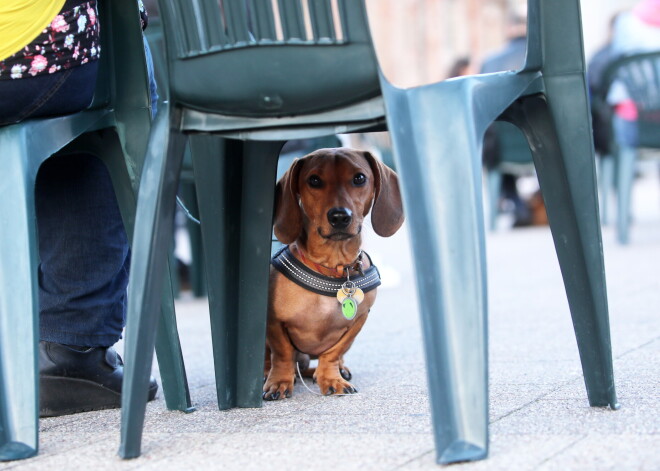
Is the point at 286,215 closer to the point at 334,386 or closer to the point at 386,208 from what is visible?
the point at 386,208

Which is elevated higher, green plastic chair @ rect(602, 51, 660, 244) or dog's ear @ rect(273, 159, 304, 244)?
dog's ear @ rect(273, 159, 304, 244)

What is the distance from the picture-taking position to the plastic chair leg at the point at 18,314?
1.98m

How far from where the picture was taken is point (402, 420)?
2.18 m

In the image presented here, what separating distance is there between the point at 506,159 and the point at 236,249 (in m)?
6.49

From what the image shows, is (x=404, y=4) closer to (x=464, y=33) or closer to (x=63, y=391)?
(x=464, y=33)

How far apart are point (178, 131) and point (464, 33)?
855 inches

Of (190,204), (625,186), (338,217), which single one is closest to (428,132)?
(338,217)

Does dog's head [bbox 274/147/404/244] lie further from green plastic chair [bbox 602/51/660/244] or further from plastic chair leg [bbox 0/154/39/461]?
green plastic chair [bbox 602/51/660/244]

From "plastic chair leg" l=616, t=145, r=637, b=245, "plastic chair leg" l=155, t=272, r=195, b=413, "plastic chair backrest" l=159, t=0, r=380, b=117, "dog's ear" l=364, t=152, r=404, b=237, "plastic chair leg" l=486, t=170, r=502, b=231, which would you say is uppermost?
"plastic chair backrest" l=159, t=0, r=380, b=117

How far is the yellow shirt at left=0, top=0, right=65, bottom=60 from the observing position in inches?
79.4

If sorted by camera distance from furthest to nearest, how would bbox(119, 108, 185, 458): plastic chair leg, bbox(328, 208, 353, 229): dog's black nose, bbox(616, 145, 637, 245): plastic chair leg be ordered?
1. bbox(616, 145, 637, 245): plastic chair leg
2. bbox(328, 208, 353, 229): dog's black nose
3. bbox(119, 108, 185, 458): plastic chair leg

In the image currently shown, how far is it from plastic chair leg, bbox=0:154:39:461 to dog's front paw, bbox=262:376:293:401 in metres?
0.79

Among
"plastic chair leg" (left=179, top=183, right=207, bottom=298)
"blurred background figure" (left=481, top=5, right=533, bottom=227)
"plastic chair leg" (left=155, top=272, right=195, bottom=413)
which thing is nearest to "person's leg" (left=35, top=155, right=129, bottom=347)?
"plastic chair leg" (left=155, top=272, right=195, bottom=413)

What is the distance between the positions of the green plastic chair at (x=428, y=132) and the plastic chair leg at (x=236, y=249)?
350 mm
